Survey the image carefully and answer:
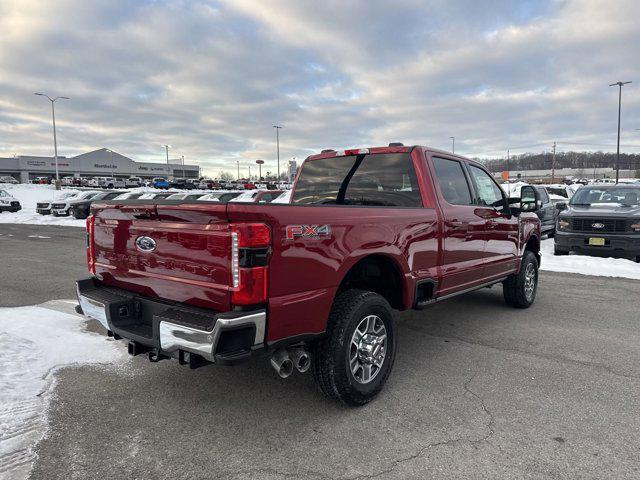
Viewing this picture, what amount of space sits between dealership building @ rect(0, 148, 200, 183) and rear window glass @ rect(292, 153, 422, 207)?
112m

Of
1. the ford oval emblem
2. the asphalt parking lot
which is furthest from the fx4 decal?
the asphalt parking lot

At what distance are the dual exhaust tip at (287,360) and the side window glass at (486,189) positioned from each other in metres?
3.05

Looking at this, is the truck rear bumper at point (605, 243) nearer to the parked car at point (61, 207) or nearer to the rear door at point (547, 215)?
the rear door at point (547, 215)

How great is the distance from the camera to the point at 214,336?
255 cm

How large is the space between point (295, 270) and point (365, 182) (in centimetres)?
204

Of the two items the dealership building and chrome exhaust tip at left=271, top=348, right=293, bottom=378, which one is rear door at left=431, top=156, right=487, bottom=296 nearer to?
chrome exhaust tip at left=271, top=348, right=293, bottom=378

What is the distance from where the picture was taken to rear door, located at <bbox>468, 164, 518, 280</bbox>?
17.0 ft

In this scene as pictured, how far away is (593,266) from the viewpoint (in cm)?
955

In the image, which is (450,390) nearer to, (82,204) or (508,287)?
(508,287)

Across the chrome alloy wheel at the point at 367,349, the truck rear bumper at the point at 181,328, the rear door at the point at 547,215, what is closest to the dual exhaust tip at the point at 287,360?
the truck rear bumper at the point at 181,328

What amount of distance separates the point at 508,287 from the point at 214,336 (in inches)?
190

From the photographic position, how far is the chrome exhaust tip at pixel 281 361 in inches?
116

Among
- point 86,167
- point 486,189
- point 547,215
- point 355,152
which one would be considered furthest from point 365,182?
point 86,167

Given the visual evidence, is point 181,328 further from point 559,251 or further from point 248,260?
point 559,251
